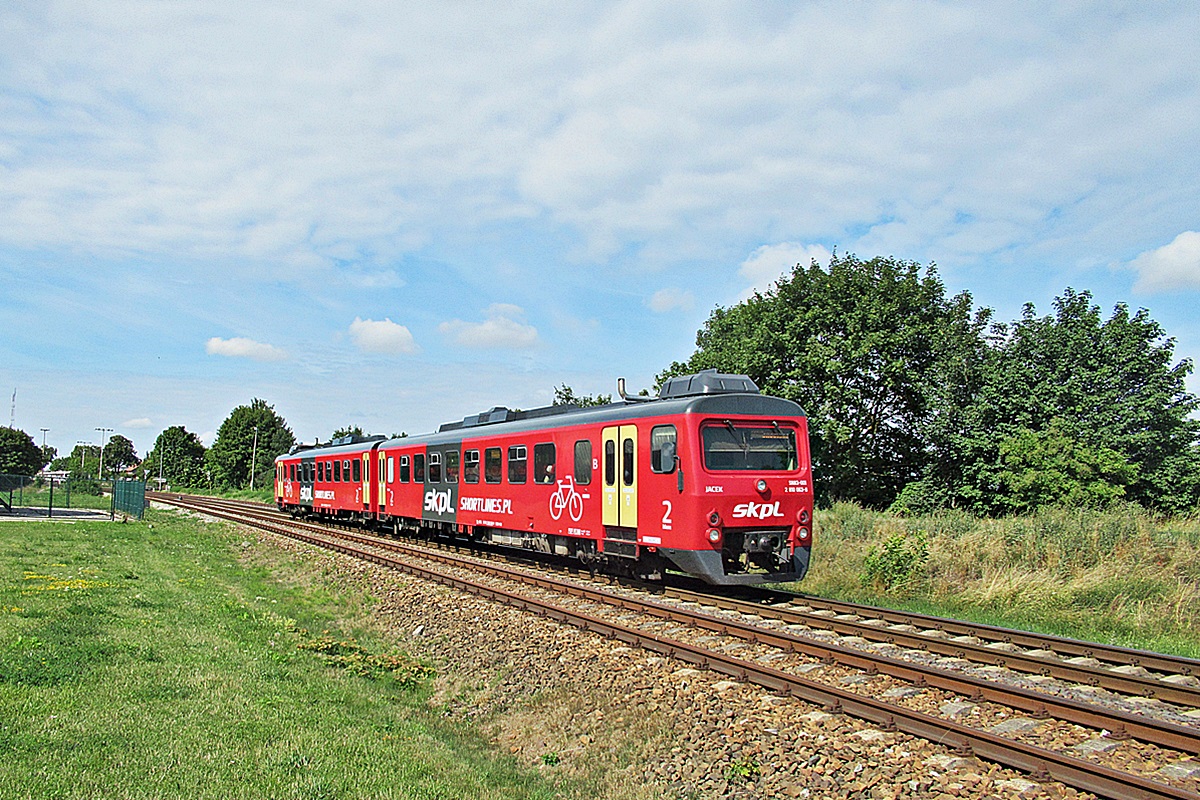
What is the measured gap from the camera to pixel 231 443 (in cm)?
10106

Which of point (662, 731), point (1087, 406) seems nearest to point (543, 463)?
point (662, 731)

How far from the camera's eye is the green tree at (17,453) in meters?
119

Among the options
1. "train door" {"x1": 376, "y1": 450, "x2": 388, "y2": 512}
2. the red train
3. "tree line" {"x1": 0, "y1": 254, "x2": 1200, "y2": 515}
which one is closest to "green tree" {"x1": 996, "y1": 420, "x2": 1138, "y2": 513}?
"tree line" {"x1": 0, "y1": 254, "x2": 1200, "y2": 515}

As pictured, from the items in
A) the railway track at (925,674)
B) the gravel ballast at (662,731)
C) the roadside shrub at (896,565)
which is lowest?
the gravel ballast at (662,731)

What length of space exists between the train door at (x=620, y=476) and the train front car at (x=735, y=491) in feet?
1.91

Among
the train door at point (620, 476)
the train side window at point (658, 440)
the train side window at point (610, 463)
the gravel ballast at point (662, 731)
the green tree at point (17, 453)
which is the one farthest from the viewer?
the green tree at point (17, 453)

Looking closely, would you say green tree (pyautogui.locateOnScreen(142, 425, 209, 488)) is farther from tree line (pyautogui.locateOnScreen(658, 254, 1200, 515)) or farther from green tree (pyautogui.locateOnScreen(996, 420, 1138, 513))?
green tree (pyautogui.locateOnScreen(996, 420, 1138, 513))

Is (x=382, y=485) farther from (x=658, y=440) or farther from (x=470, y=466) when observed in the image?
(x=658, y=440)

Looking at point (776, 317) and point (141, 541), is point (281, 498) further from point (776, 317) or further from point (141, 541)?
point (776, 317)

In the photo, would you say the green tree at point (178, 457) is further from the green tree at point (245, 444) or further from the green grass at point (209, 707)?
the green grass at point (209, 707)

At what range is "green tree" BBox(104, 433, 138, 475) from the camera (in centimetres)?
16000

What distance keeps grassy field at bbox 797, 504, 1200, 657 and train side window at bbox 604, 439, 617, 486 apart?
4.09m

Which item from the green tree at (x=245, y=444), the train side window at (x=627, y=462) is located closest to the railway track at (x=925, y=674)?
the train side window at (x=627, y=462)

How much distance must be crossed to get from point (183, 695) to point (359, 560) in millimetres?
12823
